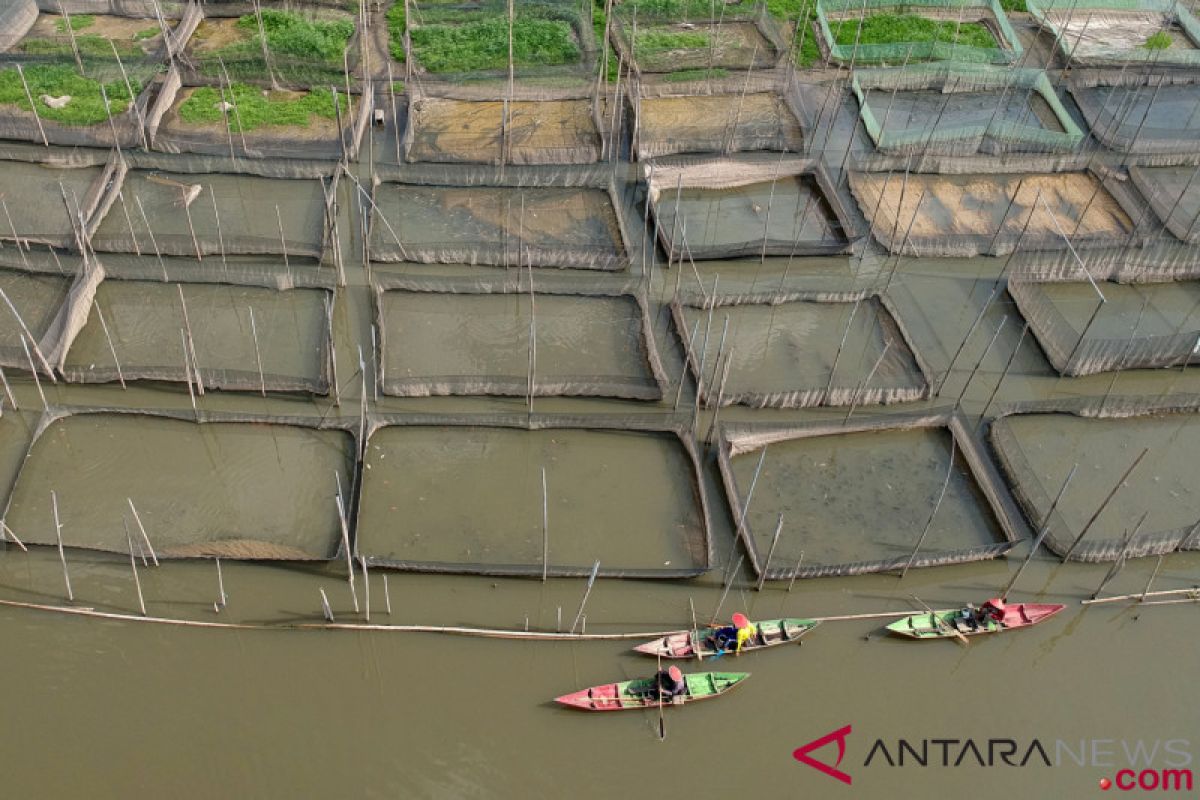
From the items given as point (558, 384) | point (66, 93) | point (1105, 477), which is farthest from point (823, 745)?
point (66, 93)

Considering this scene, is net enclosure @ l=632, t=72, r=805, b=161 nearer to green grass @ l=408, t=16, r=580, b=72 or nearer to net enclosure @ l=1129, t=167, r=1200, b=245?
green grass @ l=408, t=16, r=580, b=72

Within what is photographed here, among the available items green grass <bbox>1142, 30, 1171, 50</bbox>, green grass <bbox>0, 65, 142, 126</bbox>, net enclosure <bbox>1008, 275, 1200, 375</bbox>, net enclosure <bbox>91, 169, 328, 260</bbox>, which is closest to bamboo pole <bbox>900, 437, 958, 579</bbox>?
net enclosure <bbox>1008, 275, 1200, 375</bbox>

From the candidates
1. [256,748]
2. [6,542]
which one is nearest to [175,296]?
[6,542]

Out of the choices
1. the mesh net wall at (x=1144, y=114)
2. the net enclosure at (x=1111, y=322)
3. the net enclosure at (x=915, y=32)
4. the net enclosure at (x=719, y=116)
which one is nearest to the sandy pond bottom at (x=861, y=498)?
the net enclosure at (x=1111, y=322)

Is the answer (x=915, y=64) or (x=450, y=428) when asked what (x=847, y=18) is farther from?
(x=450, y=428)

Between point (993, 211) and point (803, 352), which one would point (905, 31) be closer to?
point (993, 211)
